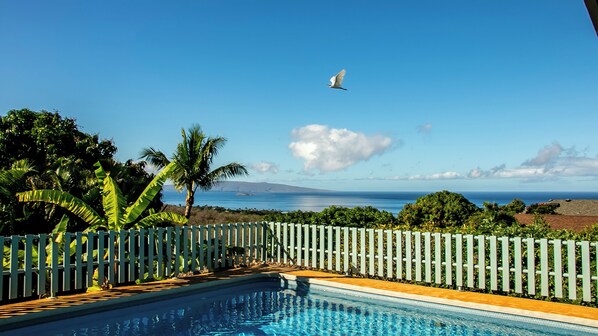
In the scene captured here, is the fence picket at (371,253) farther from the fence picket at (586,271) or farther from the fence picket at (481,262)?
the fence picket at (586,271)

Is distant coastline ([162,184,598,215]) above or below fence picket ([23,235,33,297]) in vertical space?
below

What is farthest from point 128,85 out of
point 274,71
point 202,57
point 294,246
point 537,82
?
point 537,82

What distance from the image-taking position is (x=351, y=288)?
8.96 m

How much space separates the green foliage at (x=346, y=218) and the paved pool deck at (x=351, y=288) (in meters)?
1.89

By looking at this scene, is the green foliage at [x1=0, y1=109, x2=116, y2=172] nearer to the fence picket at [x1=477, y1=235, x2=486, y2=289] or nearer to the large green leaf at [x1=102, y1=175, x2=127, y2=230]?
the large green leaf at [x1=102, y1=175, x2=127, y2=230]

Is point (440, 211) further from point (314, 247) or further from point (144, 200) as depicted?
point (144, 200)

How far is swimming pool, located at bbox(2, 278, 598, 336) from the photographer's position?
22.1ft

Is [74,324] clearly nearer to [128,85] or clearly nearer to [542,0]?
[128,85]

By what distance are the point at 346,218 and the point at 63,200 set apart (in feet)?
22.2

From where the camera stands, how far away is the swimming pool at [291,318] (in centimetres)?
673

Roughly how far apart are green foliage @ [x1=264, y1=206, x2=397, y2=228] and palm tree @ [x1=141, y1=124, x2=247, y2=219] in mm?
3021

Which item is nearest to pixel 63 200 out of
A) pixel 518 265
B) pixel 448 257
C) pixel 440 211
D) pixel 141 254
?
pixel 141 254

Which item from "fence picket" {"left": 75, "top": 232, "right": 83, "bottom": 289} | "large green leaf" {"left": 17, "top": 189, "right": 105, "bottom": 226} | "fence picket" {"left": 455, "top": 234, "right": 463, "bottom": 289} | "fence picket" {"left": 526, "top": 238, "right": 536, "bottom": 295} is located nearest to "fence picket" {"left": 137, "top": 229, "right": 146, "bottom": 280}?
"fence picket" {"left": 75, "top": 232, "right": 83, "bottom": 289}

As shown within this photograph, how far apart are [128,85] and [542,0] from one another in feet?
50.2
